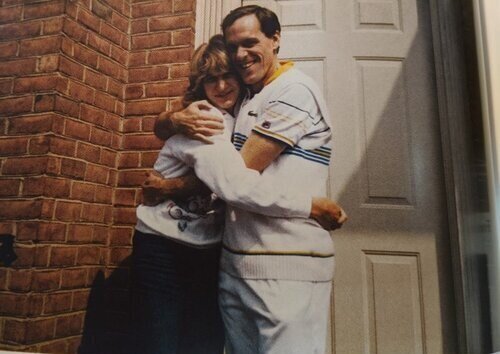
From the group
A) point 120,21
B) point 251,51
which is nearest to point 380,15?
point 251,51

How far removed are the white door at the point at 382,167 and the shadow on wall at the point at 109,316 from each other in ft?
2.41

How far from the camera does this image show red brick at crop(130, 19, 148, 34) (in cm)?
147

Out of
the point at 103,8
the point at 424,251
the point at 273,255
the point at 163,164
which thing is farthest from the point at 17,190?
the point at 424,251

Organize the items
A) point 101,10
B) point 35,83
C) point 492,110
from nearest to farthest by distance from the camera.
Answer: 1. point 492,110
2. point 35,83
3. point 101,10

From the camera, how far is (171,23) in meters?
1.42

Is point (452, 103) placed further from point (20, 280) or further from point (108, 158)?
point (20, 280)

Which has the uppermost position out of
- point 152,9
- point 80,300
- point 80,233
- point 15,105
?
point 152,9

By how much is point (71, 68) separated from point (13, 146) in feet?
1.14

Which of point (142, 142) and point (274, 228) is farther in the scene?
point (142, 142)

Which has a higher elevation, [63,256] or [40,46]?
[40,46]

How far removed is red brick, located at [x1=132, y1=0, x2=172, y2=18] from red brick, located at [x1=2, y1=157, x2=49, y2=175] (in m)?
0.68

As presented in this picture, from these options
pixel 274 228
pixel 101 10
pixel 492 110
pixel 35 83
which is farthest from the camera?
pixel 101 10

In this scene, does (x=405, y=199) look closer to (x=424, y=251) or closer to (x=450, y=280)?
(x=424, y=251)

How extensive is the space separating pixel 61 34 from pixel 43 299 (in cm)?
92
